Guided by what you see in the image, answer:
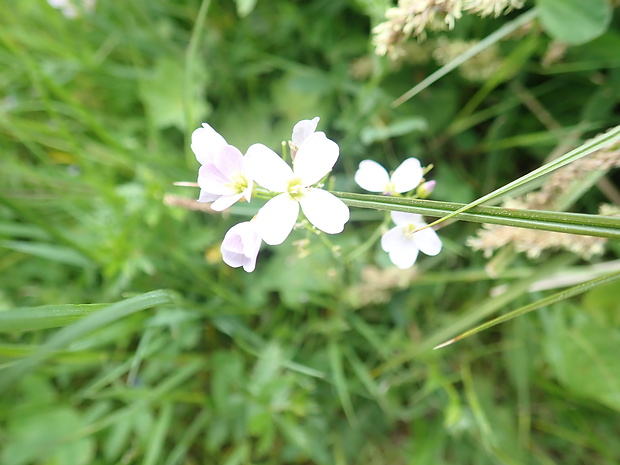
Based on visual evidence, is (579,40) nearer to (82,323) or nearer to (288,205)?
(288,205)

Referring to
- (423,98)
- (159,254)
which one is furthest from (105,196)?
(423,98)

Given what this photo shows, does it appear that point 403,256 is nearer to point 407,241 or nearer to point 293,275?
point 407,241

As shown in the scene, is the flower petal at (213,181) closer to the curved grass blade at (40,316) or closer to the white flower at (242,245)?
the white flower at (242,245)

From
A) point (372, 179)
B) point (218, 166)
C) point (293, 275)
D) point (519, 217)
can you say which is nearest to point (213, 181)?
point (218, 166)

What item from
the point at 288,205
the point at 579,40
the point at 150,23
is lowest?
the point at 288,205

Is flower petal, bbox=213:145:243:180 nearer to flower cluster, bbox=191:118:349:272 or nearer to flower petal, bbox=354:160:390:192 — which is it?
flower cluster, bbox=191:118:349:272

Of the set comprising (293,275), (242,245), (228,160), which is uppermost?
(293,275)
